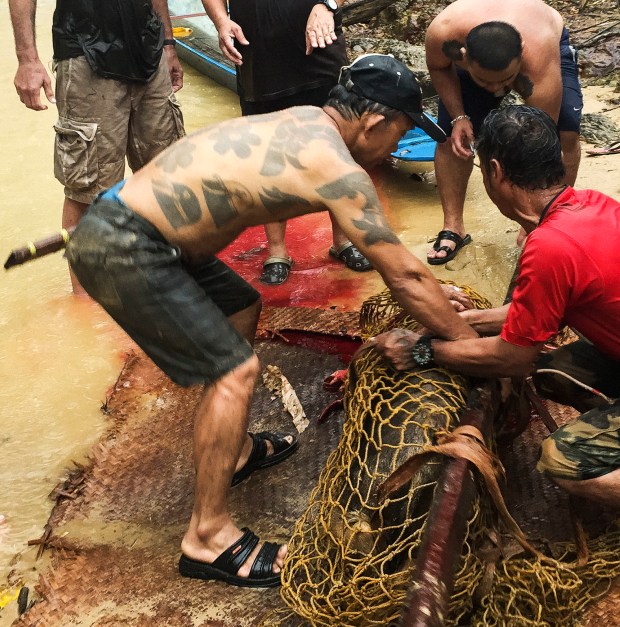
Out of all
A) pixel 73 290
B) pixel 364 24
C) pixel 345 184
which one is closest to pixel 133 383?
pixel 73 290

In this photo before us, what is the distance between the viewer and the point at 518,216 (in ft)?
9.75

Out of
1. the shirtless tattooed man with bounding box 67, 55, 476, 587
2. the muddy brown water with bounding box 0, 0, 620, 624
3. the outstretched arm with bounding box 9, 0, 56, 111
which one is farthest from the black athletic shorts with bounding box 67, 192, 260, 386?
the outstretched arm with bounding box 9, 0, 56, 111

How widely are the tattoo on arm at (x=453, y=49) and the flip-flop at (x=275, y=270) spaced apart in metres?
1.75

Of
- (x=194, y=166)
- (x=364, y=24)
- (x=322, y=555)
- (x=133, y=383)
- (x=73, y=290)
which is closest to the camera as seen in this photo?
(x=322, y=555)

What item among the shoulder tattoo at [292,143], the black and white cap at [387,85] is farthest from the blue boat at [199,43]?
the shoulder tattoo at [292,143]

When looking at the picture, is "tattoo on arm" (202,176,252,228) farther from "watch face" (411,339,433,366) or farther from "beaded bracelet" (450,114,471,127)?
"beaded bracelet" (450,114,471,127)

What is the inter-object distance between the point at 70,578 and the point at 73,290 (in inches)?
104

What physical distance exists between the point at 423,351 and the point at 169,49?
11.8 ft

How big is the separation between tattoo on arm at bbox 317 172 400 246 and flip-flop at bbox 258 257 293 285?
2458 mm

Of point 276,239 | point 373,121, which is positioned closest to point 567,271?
point 373,121

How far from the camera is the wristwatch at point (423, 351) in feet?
10.00

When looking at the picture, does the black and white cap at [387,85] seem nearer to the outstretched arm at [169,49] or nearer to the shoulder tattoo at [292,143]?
the shoulder tattoo at [292,143]

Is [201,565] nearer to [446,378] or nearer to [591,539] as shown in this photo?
[446,378]

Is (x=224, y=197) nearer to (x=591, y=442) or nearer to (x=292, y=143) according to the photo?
(x=292, y=143)
